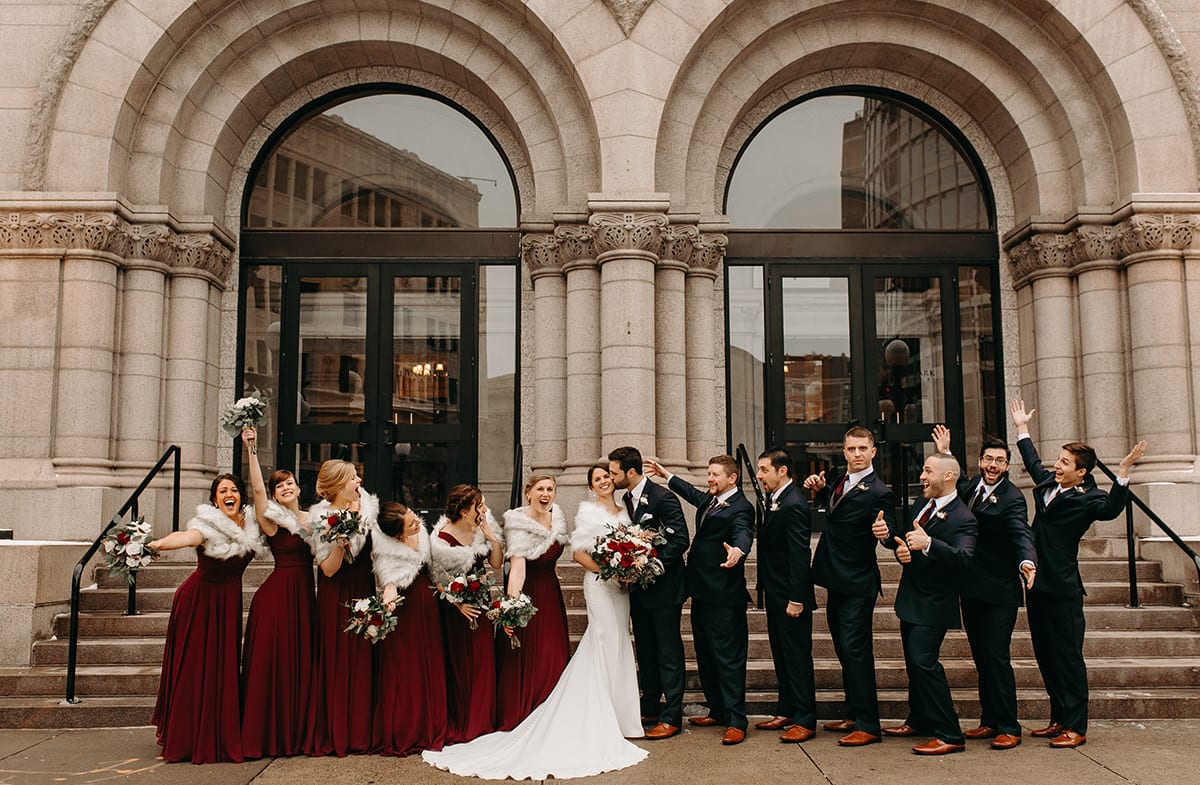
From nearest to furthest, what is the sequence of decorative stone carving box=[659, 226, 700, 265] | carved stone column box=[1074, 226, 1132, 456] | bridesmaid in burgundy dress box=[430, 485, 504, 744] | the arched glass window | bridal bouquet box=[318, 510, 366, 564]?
bridal bouquet box=[318, 510, 366, 564]
bridesmaid in burgundy dress box=[430, 485, 504, 744]
decorative stone carving box=[659, 226, 700, 265]
carved stone column box=[1074, 226, 1132, 456]
the arched glass window

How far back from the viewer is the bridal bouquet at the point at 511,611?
6.93 meters

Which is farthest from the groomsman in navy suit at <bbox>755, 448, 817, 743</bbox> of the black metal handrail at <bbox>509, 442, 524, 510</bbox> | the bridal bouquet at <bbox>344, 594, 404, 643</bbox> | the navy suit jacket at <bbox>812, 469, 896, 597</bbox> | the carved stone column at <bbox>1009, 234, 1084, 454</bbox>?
the carved stone column at <bbox>1009, 234, 1084, 454</bbox>

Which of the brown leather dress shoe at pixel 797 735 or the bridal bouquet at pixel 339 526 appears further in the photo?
the brown leather dress shoe at pixel 797 735

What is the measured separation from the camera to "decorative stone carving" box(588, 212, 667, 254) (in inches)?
447

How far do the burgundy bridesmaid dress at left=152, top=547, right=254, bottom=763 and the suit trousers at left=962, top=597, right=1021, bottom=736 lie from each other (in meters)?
5.09

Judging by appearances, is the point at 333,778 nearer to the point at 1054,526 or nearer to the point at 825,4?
the point at 1054,526

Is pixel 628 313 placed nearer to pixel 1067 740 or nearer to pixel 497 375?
pixel 497 375

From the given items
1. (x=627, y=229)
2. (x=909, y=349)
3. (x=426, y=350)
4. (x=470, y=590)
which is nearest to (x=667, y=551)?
(x=470, y=590)

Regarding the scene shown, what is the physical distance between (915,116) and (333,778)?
10907 millimetres

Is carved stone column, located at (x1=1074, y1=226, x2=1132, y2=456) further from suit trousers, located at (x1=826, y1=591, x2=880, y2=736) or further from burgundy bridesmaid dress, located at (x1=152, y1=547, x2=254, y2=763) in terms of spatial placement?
burgundy bridesmaid dress, located at (x1=152, y1=547, x2=254, y2=763)

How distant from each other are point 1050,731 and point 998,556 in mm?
1331

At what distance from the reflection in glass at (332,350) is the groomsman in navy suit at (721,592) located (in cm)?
637

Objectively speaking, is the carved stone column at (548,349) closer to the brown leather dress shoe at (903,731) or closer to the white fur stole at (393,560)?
the white fur stole at (393,560)

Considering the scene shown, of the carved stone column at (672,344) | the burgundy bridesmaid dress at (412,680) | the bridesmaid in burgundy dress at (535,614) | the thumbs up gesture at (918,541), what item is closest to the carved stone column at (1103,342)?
the carved stone column at (672,344)
